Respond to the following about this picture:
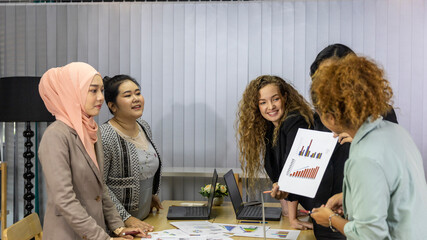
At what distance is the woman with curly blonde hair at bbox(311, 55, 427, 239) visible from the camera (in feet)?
4.40

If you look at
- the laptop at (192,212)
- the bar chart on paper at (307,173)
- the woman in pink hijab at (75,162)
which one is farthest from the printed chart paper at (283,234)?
the woman in pink hijab at (75,162)

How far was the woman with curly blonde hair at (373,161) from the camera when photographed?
134 cm

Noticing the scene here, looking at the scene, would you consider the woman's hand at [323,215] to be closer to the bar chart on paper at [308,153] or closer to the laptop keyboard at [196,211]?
the bar chart on paper at [308,153]

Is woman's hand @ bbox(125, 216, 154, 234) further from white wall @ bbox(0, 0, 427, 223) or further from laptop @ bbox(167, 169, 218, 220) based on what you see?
white wall @ bbox(0, 0, 427, 223)

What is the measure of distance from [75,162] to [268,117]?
41.7 inches

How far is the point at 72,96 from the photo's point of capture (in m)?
2.22

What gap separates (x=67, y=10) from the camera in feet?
15.4

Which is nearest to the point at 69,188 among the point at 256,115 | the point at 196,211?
the point at 196,211

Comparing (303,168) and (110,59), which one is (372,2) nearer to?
(110,59)

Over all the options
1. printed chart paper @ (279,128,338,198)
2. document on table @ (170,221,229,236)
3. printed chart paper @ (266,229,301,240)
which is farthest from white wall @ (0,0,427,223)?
printed chart paper @ (279,128,338,198)

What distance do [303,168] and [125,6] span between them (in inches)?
128

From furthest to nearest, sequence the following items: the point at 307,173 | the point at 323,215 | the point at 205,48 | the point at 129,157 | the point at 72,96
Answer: the point at 205,48
the point at 129,157
the point at 72,96
the point at 307,173
the point at 323,215

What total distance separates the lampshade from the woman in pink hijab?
168 centimetres

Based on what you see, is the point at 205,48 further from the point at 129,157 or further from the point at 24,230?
the point at 24,230
